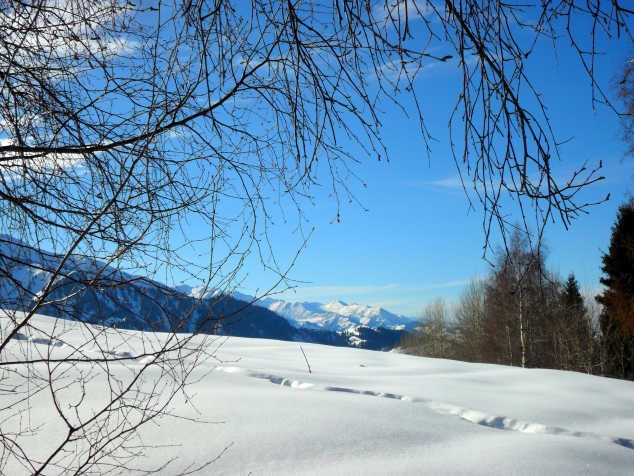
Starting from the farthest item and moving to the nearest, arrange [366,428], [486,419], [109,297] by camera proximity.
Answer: [486,419], [366,428], [109,297]

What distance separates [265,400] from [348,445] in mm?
823

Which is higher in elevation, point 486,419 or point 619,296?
point 619,296

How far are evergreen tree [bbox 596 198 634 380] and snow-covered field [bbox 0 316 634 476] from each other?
12.0 metres

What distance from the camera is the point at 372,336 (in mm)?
138125

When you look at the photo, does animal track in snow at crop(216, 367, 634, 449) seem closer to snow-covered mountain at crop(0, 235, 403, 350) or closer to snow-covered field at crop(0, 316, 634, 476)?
snow-covered field at crop(0, 316, 634, 476)

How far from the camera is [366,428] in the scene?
266 cm

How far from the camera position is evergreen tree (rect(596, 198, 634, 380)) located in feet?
47.8

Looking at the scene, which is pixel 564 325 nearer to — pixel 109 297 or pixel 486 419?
pixel 486 419

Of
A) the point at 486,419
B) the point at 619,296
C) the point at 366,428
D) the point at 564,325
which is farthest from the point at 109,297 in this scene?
the point at 564,325

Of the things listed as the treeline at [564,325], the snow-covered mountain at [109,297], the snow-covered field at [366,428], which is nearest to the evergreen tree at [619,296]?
the treeline at [564,325]

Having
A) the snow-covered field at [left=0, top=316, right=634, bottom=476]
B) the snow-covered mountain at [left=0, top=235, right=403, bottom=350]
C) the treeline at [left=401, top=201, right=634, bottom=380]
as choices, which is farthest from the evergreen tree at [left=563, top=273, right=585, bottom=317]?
the snow-covered mountain at [left=0, top=235, right=403, bottom=350]

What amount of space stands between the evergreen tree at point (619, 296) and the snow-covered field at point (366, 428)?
1198 centimetres

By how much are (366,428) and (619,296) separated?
14.2m

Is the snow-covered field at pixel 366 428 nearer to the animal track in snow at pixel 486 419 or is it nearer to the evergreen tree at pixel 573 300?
the animal track in snow at pixel 486 419
